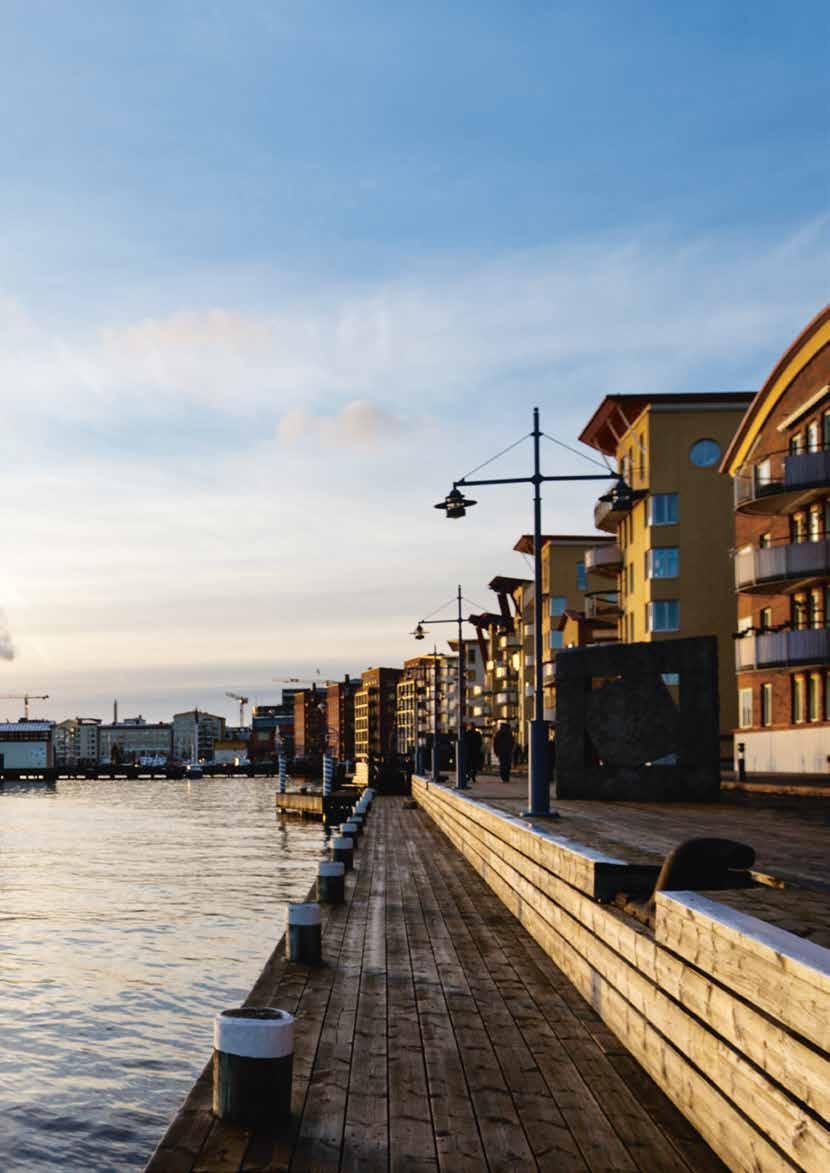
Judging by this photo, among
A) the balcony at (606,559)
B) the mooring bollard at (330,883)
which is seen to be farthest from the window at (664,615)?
the mooring bollard at (330,883)

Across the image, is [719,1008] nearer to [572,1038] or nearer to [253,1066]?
[253,1066]

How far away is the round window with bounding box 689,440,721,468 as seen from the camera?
60094 mm

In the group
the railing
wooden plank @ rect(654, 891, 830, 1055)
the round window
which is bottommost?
wooden plank @ rect(654, 891, 830, 1055)

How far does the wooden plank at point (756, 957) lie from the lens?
162 inches

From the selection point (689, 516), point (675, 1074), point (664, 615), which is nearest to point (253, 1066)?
point (675, 1074)

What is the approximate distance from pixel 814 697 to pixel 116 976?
31.8m

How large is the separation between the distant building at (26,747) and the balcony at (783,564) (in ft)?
455

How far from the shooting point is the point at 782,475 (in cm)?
4147

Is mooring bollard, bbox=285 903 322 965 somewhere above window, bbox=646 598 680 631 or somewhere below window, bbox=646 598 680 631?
below

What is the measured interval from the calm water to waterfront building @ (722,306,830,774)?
707 inches

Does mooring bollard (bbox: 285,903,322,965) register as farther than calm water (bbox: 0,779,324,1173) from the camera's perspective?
Yes

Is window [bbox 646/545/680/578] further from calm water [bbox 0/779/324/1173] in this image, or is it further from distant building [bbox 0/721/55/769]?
distant building [bbox 0/721/55/769]

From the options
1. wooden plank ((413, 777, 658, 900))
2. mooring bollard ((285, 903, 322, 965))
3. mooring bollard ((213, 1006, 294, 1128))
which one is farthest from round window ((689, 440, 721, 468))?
mooring bollard ((213, 1006, 294, 1128))

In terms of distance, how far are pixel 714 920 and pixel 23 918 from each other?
69.3ft
